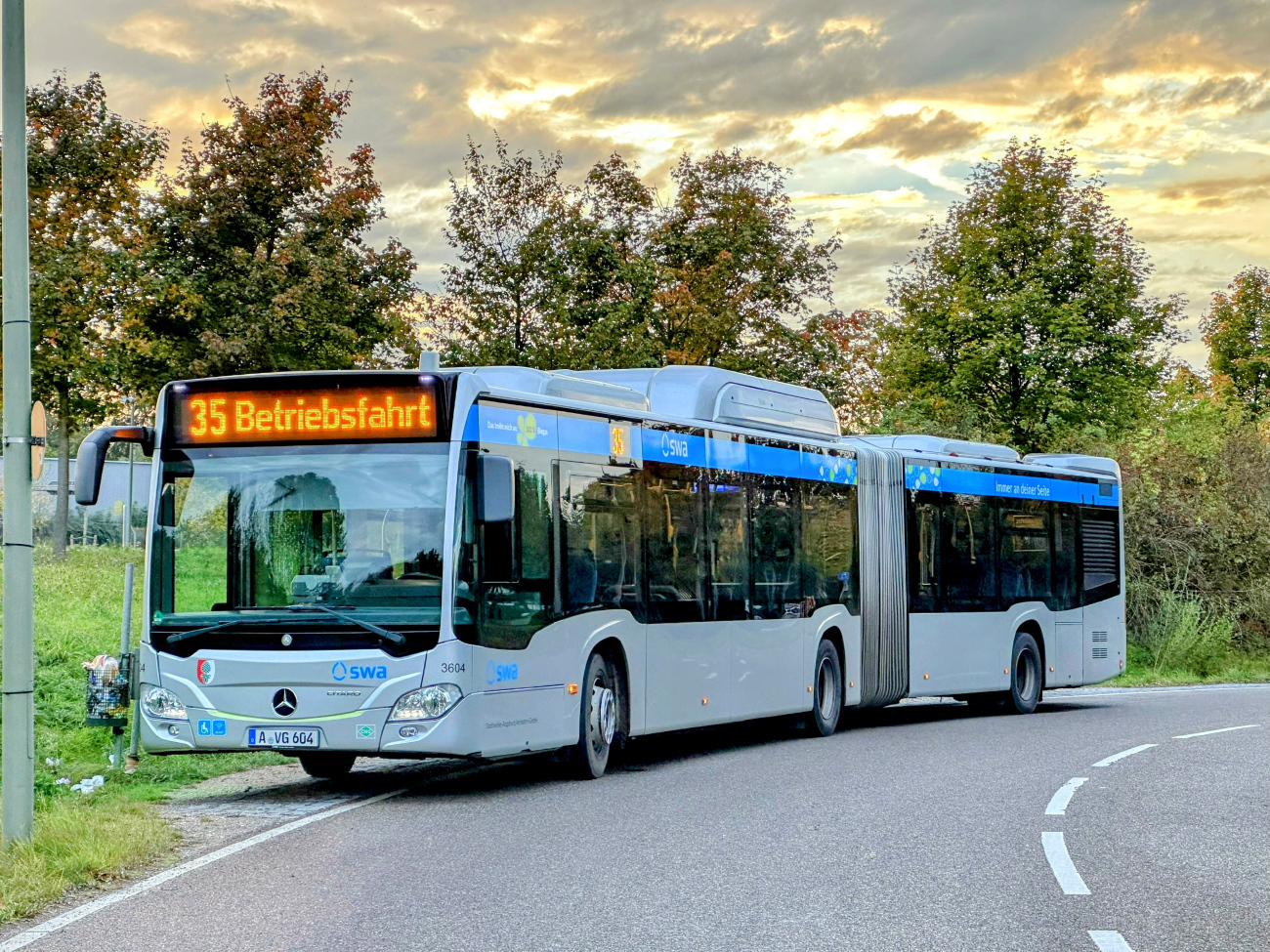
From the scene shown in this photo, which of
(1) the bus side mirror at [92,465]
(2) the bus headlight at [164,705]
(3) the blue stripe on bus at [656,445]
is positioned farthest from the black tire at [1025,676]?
(1) the bus side mirror at [92,465]

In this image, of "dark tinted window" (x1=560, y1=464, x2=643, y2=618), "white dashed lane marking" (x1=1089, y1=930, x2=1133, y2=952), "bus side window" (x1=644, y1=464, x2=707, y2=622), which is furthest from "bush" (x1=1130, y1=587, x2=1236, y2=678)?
"white dashed lane marking" (x1=1089, y1=930, x2=1133, y2=952)

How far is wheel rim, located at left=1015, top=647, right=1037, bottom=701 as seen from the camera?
21.0 meters

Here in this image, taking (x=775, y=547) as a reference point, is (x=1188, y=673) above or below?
below

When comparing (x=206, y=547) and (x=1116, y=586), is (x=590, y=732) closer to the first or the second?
(x=206, y=547)

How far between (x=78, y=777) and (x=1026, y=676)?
1260 cm

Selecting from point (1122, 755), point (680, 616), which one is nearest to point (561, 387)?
point (680, 616)

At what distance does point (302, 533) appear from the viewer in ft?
36.6

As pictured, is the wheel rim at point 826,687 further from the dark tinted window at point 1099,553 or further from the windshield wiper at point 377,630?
the windshield wiper at point 377,630

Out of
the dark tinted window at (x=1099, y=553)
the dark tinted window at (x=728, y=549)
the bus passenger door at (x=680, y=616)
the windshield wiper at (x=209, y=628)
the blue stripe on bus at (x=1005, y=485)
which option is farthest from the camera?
the dark tinted window at (x=1099, y=553)

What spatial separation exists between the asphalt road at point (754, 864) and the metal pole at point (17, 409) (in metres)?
1.13

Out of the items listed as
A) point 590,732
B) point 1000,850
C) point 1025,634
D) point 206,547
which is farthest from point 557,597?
point 1025,634

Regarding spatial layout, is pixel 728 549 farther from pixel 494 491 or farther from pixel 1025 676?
pixel 1025 676

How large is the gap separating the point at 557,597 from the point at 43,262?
19.7 m

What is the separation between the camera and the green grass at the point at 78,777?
8109 millimetres
